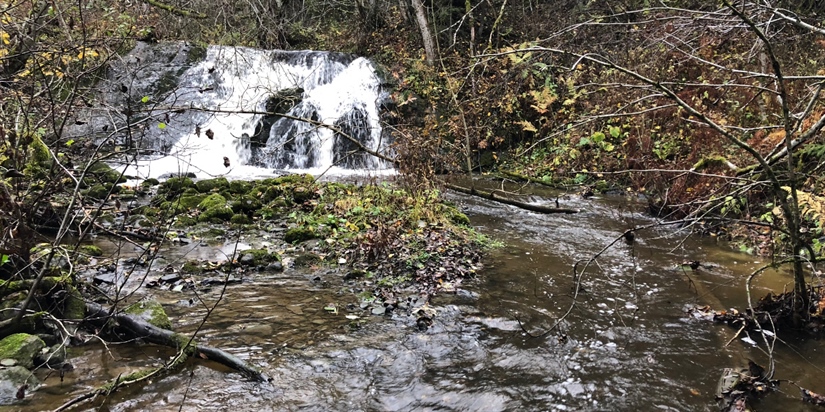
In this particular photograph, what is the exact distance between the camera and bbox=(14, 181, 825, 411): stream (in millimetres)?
3596

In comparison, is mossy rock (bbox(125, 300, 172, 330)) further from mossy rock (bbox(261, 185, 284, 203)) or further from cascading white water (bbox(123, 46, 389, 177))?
cascading white water (bbox(123, 46, 389, 177))

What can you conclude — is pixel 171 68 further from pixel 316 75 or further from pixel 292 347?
pixel 292 347

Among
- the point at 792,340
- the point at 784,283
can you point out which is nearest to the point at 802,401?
the point at 792,340

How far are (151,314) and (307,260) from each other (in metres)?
2.61

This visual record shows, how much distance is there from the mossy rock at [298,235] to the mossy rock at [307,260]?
0.79 meters

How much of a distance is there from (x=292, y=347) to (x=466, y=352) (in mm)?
1632

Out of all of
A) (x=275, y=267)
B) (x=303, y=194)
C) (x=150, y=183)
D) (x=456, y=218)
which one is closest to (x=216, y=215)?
(x=303, y=194)

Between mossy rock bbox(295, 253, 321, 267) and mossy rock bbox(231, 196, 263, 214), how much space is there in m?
3.09

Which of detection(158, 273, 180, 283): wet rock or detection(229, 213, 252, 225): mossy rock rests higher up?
detection(229, 213, 252, 225): mossy rock

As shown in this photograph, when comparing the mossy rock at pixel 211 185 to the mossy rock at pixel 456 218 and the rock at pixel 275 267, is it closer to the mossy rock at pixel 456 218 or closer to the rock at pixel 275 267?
the rock at pixel 275 267

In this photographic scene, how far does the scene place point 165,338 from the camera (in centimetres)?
414

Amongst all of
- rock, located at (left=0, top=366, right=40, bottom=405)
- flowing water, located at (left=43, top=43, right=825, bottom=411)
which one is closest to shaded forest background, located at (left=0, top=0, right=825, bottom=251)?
flowing water, located at (left=43, top=43, right=825, bottom=411)

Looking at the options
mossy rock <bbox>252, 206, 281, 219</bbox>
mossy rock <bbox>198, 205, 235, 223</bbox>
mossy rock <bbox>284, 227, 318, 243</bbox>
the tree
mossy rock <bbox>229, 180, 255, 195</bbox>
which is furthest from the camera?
mossy rock <bbox>229, 180, 255, 195</bbox>

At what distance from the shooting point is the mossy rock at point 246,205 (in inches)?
369
